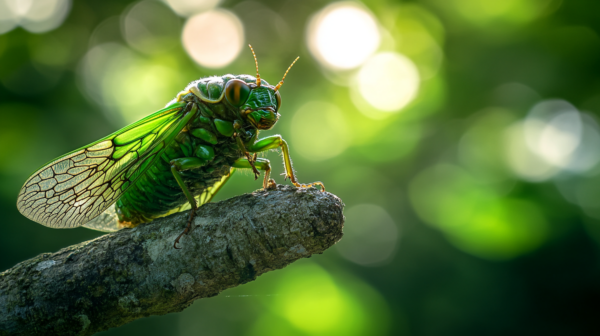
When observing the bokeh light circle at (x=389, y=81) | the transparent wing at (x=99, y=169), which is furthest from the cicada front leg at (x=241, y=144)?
the bokeh light circle at (x=389, y=81)

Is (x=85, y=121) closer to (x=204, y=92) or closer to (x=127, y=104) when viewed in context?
(x=127, y=104)

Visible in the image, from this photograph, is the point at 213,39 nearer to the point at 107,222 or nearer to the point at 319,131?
the point at 319,131

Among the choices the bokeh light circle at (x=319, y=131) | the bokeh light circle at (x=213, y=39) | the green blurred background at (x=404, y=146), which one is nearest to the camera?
the green blurred background at (x=404, y=146)

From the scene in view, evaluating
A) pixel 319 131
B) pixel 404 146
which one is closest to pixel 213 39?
pixel 319 131

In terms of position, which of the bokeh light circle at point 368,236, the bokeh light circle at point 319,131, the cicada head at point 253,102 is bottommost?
the bokeh light circle at point 368,236

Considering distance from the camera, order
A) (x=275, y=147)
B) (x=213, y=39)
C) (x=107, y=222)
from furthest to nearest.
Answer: (x=213, y=39) → (x=107, y=222) → (x=275, y=147)

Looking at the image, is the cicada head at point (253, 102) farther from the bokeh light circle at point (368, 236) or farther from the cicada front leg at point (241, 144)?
the bokeh light circle at point (368, 236)
